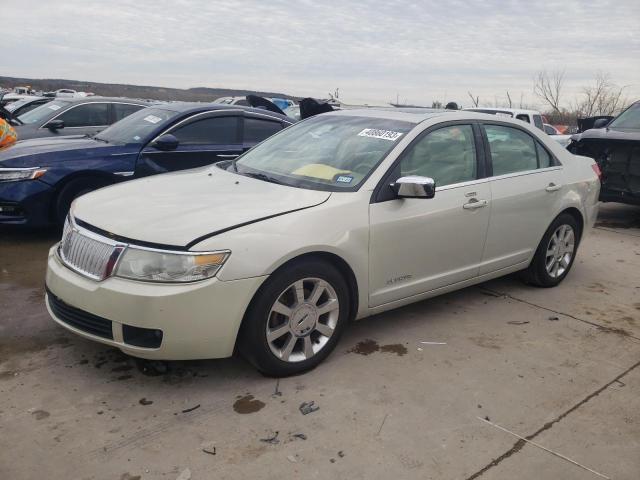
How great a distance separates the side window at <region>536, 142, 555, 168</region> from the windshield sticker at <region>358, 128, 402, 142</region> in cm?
163

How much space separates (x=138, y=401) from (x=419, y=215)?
2064 mm

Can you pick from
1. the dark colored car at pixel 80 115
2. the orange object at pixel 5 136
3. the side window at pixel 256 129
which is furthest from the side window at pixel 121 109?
the side window at pixel 256 129

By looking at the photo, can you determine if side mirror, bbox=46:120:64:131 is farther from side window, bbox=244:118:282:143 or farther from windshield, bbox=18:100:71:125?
side window, bbox=244:118:282:143

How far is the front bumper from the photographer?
9.62 feet

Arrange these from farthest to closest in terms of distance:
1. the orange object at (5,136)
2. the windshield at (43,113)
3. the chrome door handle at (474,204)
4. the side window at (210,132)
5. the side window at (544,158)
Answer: the windshield at (43,113) < the side window at (210,132) < the orange object at (5,136) < the side window at (544,158) < the chrome door handle at (474,204)

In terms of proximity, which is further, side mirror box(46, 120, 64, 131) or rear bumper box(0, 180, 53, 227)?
side mirror box(46, 120, 64, 131)

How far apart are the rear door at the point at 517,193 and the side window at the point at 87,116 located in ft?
24.6

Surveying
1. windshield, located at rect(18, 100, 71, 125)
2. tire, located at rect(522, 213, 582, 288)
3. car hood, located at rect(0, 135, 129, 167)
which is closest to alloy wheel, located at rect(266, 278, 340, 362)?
tire, located at rect(522, 213, 582, 288)

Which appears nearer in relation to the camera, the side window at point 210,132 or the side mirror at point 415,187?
the side mirror at point 415,187

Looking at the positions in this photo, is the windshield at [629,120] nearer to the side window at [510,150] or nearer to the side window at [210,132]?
the side window at [510,150]

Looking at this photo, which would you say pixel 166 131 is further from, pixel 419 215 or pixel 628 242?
pixel 628 242

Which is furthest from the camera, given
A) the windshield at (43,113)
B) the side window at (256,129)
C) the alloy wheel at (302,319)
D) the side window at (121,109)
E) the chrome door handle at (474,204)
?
the side window at (121,109)

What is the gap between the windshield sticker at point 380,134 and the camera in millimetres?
3966

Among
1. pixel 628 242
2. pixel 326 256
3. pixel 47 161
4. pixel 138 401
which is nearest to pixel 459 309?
pixel 326 256
